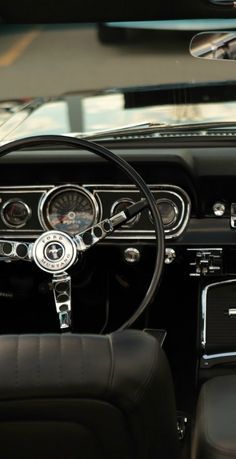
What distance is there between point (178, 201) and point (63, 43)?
79cm

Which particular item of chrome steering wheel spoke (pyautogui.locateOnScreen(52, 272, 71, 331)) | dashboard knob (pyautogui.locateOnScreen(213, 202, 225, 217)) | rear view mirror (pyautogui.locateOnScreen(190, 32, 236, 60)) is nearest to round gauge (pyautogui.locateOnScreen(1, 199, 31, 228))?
chrome steering wheel spoke (pyautogui.locateOnScreen(52, 272, 71, 331))

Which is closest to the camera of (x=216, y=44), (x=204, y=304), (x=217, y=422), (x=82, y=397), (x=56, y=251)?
(x=82, y=397)

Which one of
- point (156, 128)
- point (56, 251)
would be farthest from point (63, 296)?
point (156, 128)

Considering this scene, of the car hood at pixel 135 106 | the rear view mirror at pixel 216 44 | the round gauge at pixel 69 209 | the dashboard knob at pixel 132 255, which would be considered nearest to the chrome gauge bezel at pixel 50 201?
the round gauge at pixel 69 209

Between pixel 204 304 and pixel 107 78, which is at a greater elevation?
pixel 107 78

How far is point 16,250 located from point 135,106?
942mm

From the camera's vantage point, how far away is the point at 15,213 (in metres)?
3.38

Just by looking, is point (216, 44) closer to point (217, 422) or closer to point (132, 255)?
point (132, 255)

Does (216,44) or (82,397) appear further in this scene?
(216,44)

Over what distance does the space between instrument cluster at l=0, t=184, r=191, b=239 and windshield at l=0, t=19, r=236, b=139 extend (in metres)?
0.30

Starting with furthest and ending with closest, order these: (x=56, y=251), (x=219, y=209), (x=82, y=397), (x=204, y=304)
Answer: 1. (x=204, y=304)
2. (x=219, y=209)
3. (x=56, y=251)
4. (x=82, y=397)

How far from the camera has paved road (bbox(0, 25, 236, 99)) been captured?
3160 mm

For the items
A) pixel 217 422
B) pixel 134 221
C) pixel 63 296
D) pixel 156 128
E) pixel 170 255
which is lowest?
pixel 217 422

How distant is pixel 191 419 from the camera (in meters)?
3.29
